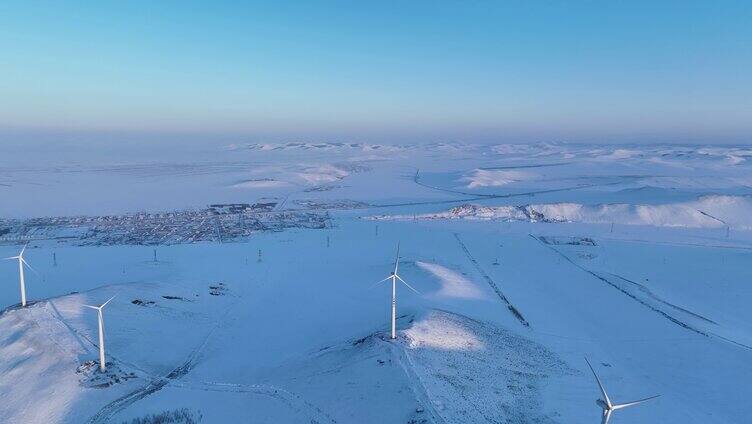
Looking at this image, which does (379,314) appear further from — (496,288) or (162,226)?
(162,226)

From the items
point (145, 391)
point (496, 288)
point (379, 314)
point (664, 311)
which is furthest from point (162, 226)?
point (664, 311)

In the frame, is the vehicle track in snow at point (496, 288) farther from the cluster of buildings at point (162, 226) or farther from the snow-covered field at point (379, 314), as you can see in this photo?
the cluster of buildings at point (162, 226)

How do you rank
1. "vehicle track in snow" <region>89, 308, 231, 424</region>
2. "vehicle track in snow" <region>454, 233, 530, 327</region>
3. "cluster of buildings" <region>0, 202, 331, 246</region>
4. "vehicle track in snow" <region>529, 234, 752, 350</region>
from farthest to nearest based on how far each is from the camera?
"cluster of buildings" <region>0, 202, 331, 246</region>
"vehicle track in snow" <region>454, 233, 530, 327</region>
"vehicle track in snow" <region>529, 234, 752, 350</region>
"vehicle track in snow" <region>89, 308, 231, 424</region>

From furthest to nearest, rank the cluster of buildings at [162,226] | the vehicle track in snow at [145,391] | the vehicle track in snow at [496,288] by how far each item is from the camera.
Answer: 1. the cluster of buildings at [162,226]
2. the vehicle track in snow at [496,288]
3. the vehicle track in snow at [145,391]

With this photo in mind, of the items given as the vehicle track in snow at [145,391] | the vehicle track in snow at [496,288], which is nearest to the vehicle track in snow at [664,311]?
the vehicle track in snow at [496,288]

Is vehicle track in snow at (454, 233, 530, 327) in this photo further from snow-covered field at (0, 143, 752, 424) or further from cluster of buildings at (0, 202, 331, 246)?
cluster of buildings at (0, 202, 331, 246)

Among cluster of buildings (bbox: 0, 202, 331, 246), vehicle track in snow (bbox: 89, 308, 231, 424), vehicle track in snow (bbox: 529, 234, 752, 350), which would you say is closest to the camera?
vehicle track in snow (bbox: 89, 308, 231, 424)

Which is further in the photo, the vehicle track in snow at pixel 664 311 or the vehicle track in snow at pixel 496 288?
the vehicle track in snow at pixel 496 288

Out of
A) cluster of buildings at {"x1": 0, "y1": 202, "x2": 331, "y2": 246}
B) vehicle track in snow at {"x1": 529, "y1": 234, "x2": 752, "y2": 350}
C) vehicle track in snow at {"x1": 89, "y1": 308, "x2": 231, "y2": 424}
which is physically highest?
vehicle track in snow at {"x1": 89, "y1": 308, "x2": 231, "y2": 424}

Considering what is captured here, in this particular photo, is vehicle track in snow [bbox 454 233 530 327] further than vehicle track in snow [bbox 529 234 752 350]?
Yes

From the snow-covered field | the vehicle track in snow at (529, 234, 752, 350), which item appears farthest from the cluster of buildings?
the vehicle track in snow at (529, 234, 752, 350)
